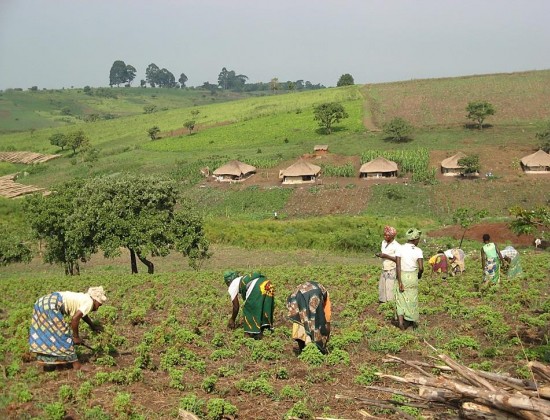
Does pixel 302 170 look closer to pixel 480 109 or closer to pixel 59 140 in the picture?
pixel 480 109

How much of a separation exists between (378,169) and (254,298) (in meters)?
49.0

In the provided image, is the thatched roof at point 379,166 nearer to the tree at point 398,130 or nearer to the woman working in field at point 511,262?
the tree at point 398,130

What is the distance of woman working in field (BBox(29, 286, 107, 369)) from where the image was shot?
8.87 meters

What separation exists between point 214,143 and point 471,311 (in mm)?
71159

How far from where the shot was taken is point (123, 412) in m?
7.51

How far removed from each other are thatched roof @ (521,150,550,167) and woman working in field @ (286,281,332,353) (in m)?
52.1

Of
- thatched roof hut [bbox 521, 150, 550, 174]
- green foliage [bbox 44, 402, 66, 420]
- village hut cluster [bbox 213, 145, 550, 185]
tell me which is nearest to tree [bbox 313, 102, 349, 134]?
village hut cluster [bbox 213, 145, 550, 185]

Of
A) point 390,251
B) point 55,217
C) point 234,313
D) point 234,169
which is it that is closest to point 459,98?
point 234,169

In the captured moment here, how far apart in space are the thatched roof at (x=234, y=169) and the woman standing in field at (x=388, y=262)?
49.5 m

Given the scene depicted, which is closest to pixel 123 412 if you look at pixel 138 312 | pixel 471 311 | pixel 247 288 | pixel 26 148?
pixel 247 288

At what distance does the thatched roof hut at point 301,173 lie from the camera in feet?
194

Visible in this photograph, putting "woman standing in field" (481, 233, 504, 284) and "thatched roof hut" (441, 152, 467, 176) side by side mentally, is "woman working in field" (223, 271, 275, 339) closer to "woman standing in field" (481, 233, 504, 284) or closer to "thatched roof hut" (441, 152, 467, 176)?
"woman standing in field" (481, 233, 504, 284)

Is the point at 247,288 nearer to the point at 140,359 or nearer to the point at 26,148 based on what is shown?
the point at 140,359

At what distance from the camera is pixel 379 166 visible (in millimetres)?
58406
